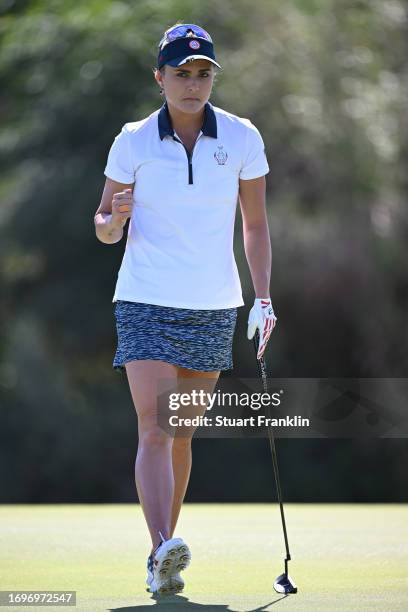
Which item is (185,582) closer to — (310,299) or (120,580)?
(120,580)

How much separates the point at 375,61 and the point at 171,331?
1186cm

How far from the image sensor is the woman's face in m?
4.71

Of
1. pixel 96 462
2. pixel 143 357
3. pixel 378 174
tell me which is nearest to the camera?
pixel 143 357

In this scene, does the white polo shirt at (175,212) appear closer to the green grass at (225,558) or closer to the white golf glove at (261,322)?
the white golf glove at (261,322)

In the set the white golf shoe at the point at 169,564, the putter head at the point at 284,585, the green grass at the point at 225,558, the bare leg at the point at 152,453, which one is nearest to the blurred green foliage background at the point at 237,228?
the green grass at the point at 225,558

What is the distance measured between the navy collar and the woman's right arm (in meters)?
0.22

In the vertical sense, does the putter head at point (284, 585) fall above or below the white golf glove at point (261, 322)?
below

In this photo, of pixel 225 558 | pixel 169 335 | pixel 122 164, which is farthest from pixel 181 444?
pixel 122 164

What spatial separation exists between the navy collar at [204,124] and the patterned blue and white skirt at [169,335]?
61 cm

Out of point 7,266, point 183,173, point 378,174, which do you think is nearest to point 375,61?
point 378,174

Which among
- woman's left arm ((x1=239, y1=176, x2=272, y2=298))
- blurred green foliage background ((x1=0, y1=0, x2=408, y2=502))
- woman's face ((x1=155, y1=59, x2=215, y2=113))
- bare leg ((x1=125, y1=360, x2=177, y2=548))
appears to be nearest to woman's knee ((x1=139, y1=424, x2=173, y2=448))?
bare leg ((x1=125, y1=360, x2=177, y2=548))

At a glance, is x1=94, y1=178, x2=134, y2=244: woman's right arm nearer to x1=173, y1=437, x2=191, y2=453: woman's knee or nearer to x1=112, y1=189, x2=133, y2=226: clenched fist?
x1=112, y1=189, x2=133, y2=226: clenched fist

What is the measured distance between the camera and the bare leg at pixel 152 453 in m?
4.46

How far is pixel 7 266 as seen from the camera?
16.9 metres
